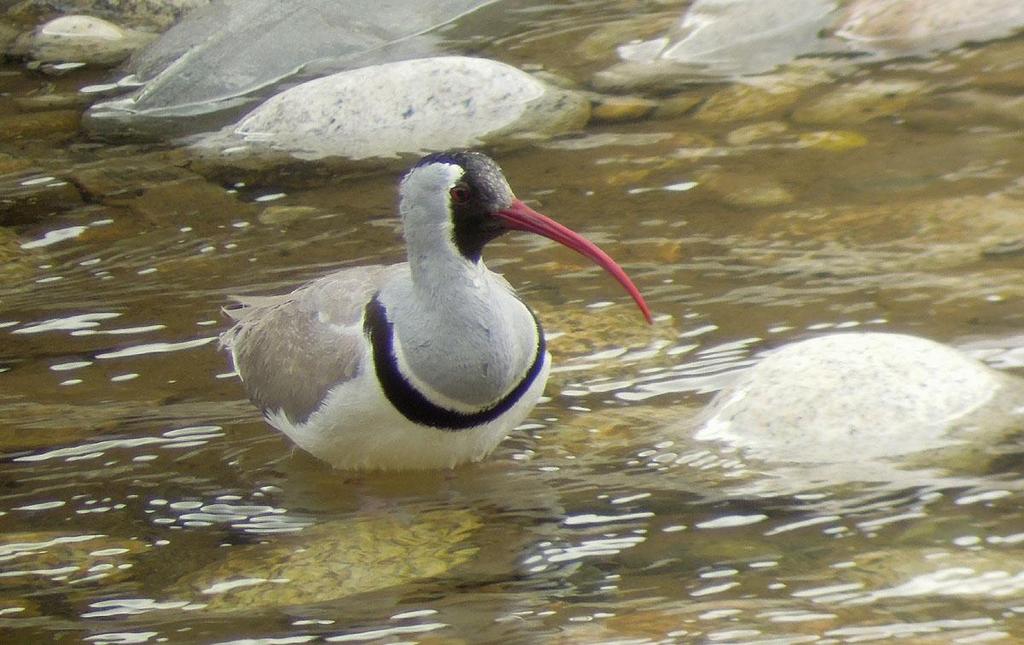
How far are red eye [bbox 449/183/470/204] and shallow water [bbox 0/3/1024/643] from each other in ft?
2.97

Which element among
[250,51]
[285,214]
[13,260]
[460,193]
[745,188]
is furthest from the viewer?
[250,51]

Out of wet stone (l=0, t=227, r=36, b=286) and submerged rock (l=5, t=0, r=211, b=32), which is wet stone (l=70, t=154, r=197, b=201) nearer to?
wet stone (l=0, t=227, r=36, b=286)

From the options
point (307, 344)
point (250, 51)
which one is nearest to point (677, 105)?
point (250, 51)

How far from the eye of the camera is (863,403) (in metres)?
4.73

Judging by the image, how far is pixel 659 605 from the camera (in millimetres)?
3867

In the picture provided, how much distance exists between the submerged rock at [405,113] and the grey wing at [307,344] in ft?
8.16

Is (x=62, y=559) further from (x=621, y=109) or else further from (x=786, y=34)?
(x=786, y=34)

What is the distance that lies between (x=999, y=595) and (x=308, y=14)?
6858 mm

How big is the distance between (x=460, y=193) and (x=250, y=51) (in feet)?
16.7

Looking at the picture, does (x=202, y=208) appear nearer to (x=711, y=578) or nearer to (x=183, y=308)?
(x=183, y=308)

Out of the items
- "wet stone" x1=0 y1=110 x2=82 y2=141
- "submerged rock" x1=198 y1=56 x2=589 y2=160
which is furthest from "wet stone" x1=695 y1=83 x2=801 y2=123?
"wet stone" x1=0 y1=110 x2=82 y2=141

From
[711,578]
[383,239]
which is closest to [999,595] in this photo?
[711,578]

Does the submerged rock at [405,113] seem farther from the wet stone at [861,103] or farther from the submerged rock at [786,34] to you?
the wet stone at [861,103]

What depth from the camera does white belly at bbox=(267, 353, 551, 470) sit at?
459 centimetres
